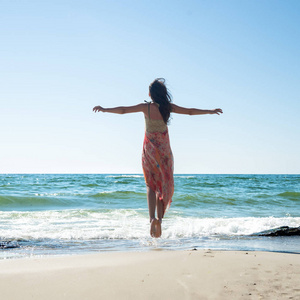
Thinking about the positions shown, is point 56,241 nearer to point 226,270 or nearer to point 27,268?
point 27,268

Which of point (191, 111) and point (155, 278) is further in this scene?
point (191, 111)

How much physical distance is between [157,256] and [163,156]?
1425 mm

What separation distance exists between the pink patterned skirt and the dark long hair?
27cm

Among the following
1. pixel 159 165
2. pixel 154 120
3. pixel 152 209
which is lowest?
pixel 152 209

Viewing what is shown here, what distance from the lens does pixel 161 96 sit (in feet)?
15.4

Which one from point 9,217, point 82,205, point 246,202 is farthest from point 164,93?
point 246,202

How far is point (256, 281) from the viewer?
2.72 meters

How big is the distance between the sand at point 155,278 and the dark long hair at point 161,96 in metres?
1.86

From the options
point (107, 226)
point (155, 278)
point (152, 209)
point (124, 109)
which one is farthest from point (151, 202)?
point (107, 226)

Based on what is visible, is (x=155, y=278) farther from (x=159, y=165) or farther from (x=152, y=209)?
(x=159, y=165)

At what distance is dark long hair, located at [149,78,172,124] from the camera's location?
15.3 feet

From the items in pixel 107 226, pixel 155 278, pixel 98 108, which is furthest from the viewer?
pixel 107 226

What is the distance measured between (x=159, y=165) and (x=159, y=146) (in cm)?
25

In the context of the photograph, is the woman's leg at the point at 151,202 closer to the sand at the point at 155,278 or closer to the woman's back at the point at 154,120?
the woman's back at the point at 154,120
